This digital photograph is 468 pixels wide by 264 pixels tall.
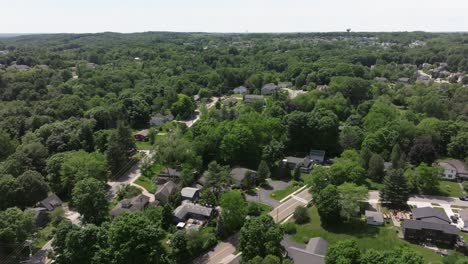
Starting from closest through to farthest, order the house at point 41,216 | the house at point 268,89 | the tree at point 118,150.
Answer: the house at point 41,216 < the tree at point 118,150 < the house at point 268,89

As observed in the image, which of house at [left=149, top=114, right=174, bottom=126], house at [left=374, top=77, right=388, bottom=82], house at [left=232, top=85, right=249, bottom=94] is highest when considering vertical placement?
house at [left=374, top=77, right=388, bottom=82]

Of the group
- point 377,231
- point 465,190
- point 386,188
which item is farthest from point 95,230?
point 465,190

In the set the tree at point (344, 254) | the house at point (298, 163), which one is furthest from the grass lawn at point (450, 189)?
the tree at point (344, 254)

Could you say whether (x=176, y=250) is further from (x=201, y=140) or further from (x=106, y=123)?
(x=106, y=123)

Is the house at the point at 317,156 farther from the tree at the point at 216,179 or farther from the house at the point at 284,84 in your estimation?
the house at the point at 284,84

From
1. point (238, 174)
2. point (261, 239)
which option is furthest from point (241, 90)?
point (261, 239)

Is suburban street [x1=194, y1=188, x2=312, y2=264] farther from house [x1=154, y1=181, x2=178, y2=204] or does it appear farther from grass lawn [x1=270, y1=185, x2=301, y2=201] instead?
house [x1=154, y1=181, x2=178, y2=204]

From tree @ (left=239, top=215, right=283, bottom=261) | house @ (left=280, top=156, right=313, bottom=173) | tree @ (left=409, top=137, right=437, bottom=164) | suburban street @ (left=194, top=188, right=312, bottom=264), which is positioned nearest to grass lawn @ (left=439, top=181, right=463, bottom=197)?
tree @ (left=409, top=137, right=437, bottom=164)
